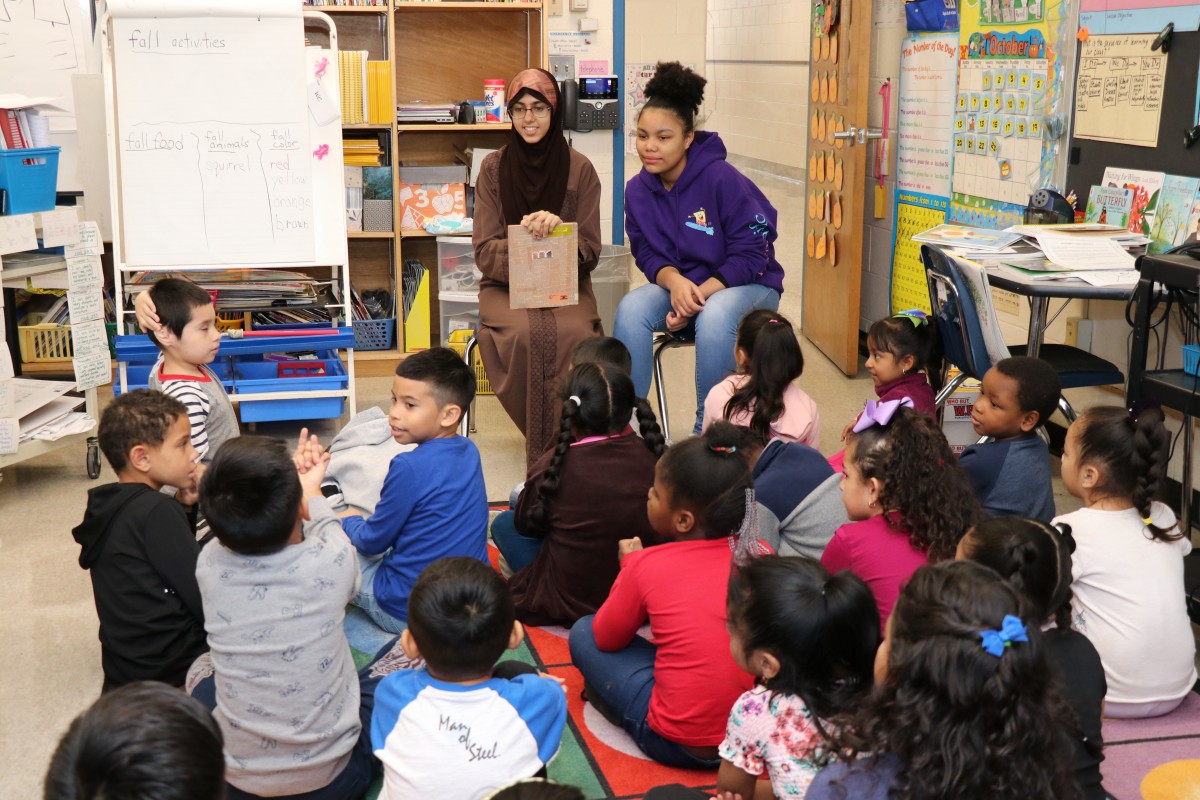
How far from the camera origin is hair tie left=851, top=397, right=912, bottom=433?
2.23 metres

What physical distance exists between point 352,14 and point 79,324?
1.98 m

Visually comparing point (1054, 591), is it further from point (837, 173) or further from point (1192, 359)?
point (837, 173)

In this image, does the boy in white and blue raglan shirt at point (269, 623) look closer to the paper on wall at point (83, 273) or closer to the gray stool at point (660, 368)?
the gray stool at point (660, 368)

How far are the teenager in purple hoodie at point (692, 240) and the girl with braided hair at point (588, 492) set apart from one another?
1045mm

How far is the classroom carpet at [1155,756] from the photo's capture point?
2.05 meters

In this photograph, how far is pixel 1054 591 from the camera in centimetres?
178

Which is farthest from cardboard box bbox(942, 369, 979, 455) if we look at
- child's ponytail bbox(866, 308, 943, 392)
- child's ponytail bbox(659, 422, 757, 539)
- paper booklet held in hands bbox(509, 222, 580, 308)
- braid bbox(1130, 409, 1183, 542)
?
child's ponytail bbox(659, 422, 757, 539)

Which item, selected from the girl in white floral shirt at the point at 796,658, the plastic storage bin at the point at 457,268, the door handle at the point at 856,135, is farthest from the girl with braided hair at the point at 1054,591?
the plastic storage bin at the point at 457,268

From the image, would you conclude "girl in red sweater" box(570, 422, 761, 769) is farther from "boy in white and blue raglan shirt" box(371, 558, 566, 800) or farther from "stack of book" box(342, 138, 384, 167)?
"stack of book" box(342, 138, 384, 167)

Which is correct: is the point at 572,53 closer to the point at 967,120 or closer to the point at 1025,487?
the point at 967,120

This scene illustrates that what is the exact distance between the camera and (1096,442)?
2.28 meters

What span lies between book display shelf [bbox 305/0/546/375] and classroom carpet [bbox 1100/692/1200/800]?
3368 mm

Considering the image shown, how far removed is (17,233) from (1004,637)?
319 centimetres

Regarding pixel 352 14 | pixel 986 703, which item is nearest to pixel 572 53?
pixel 352 14
